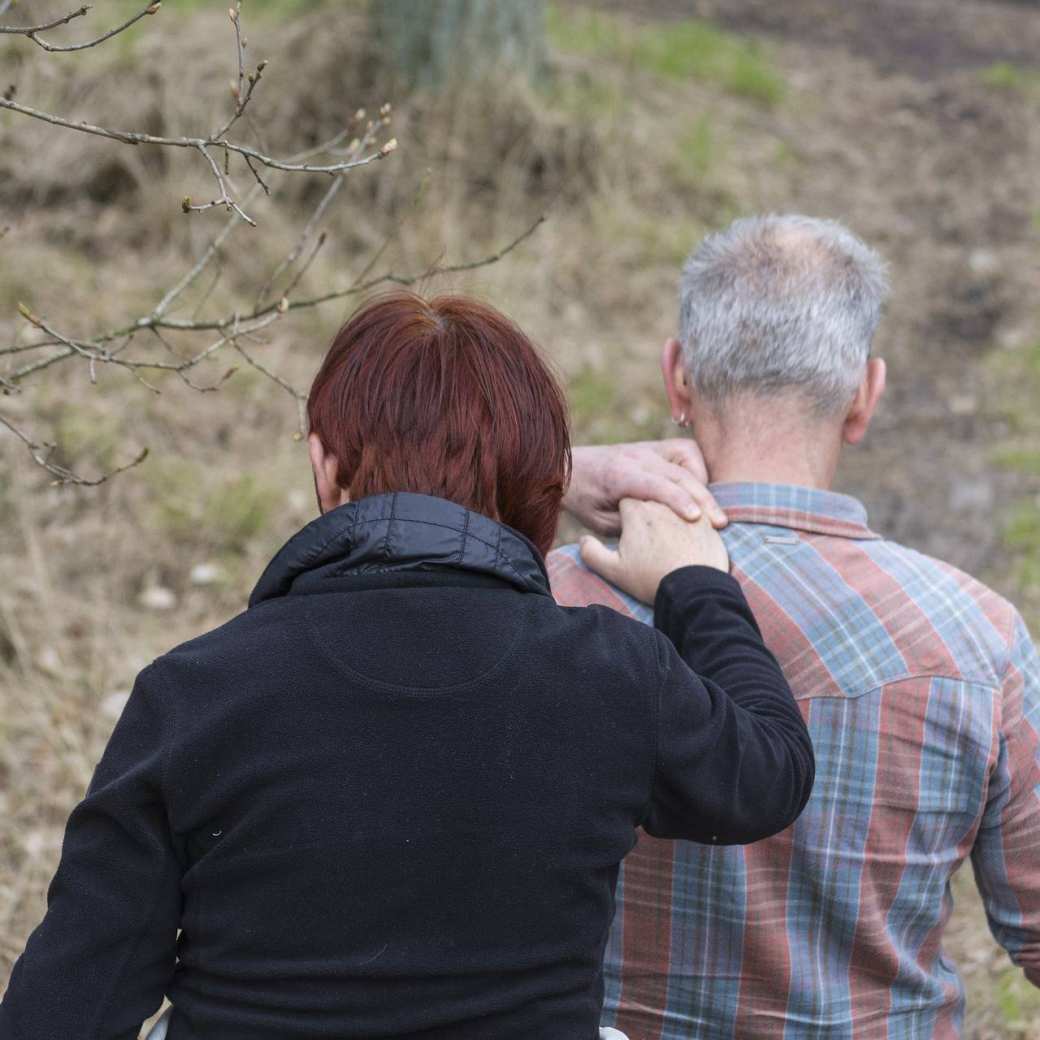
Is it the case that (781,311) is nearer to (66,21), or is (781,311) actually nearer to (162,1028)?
(66,21)

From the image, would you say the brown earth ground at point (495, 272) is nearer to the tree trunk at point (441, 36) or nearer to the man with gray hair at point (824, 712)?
the tree trunk at point (441, 36)

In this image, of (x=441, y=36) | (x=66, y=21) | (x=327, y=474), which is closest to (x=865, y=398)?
(x=327, y=474)

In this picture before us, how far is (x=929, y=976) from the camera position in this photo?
217 centimetres

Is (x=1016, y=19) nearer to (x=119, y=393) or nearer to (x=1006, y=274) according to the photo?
(x=1006, y=274)

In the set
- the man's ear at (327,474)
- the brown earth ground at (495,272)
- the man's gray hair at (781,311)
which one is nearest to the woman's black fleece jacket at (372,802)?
the man's ear at (327,474)

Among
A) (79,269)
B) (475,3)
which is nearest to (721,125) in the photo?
(475,3)

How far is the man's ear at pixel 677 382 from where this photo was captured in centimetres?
233

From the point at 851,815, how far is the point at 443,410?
931mm

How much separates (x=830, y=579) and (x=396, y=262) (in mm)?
4240

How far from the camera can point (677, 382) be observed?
235 cm

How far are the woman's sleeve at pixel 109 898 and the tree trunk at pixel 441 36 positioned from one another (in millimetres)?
5806

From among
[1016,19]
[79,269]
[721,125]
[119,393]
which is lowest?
[119,393]

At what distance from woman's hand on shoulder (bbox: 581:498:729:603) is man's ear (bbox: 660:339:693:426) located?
0.29 m

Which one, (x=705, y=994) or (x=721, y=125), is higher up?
(x=721, y=125)
